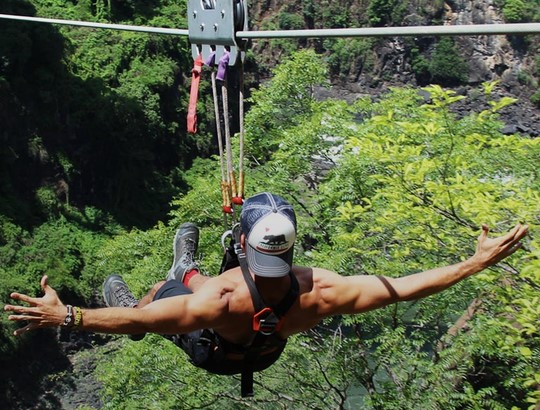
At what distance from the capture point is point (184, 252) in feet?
13.1

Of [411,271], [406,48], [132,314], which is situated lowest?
[406,48]

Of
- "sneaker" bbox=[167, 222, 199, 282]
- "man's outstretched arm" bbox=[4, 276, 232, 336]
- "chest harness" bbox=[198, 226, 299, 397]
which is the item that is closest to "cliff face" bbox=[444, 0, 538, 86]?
"sneaker" bbox=[167, 222, 199, 282]

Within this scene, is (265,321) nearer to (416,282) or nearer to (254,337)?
(254,337)

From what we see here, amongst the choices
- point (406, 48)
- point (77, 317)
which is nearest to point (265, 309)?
point (77, 317)

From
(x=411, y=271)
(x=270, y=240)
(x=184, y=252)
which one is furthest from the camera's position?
(x=411, y=271)

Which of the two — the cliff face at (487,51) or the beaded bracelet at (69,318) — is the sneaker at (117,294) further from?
the cliff face at (487,51)

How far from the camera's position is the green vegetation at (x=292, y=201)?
227 inches

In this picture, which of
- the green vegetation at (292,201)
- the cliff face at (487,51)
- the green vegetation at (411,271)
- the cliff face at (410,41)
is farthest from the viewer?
the cliff face at (487,51)

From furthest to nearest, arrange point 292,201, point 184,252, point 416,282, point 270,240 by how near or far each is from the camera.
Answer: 1. point 292,201
2. point 184,252
3. point 416,282
4. point 270,240

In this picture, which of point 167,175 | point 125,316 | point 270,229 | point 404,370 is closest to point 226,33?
point 270,229

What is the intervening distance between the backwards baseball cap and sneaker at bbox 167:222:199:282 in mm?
742

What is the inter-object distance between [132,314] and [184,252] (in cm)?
126

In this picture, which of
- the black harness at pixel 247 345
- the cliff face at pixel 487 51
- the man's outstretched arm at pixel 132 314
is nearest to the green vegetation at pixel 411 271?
the black harness at pixel 247 345

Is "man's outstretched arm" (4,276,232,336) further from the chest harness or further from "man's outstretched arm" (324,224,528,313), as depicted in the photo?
"man's outstretched arm" (324,224,528,313)
